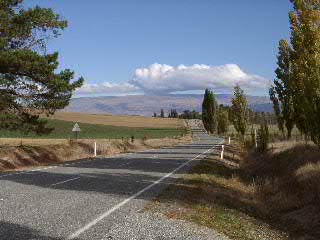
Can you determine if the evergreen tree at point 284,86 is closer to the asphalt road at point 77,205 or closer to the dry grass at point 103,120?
the asphalt road at point 77,205

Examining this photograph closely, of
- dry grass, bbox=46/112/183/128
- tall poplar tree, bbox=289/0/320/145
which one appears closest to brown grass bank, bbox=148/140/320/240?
tall poplar tree, bbox=289/0/320/145

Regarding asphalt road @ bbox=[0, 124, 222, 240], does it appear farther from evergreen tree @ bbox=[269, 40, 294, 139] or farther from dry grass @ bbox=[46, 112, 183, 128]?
dry grass @ bbox=[46, 112, 183, 128]

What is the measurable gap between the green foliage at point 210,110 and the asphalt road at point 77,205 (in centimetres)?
10195

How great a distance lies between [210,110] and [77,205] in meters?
113

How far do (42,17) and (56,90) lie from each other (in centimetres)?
404

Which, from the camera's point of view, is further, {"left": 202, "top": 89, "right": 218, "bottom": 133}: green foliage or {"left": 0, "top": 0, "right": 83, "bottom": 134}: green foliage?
{"left": 202, "top": 89, "right": 218, "bottom": 133}: green foliage

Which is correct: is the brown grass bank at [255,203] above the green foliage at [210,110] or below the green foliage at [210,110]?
below

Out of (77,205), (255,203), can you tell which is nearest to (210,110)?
(255,203)

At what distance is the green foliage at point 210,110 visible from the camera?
123m

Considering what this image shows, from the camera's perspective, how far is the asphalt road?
973cm

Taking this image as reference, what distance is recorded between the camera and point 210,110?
125 m

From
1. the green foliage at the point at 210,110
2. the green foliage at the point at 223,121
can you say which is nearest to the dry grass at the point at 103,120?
the green foliage at the point at 210,110

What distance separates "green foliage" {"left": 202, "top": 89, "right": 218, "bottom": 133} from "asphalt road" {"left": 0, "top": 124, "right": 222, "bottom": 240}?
102 metres

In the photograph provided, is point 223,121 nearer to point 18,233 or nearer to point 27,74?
point 27,74
